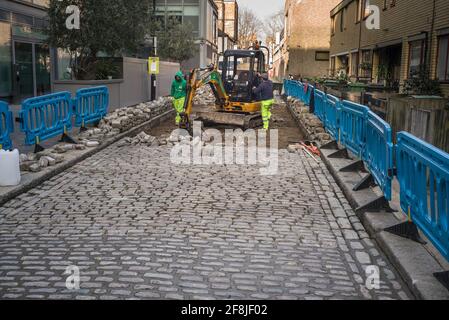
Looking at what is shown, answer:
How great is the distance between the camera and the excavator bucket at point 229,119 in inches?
636

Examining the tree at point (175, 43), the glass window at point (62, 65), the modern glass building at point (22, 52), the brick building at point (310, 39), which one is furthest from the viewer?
the brick building at point (310, 39)

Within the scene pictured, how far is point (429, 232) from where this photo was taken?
4.77m

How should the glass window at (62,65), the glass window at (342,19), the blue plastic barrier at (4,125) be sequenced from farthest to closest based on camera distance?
the glass window at (342,19) → the glass window at (62,65) → the blue plastic barrier at (4,125)

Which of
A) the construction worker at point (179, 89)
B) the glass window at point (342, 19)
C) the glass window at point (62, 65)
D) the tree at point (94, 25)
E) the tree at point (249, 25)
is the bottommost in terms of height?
the construction worker at point (179, 89)

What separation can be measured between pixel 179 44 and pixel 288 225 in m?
35.6

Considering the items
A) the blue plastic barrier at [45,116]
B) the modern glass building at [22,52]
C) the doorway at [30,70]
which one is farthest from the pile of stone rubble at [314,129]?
the doorway at [30,70]

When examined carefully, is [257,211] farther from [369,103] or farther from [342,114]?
[369,103]

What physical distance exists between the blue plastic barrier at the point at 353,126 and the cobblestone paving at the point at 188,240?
0.82m

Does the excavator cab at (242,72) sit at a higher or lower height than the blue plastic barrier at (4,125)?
higher

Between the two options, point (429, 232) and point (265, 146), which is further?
point (265, 146)

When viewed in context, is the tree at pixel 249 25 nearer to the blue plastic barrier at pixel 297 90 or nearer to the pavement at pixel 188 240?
the blue plastic barrier at pixel 297 90

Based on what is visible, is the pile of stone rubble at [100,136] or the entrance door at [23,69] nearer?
the pile of stone rubble at [100,136]

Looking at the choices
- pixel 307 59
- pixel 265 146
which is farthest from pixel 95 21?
pixel 307 59
